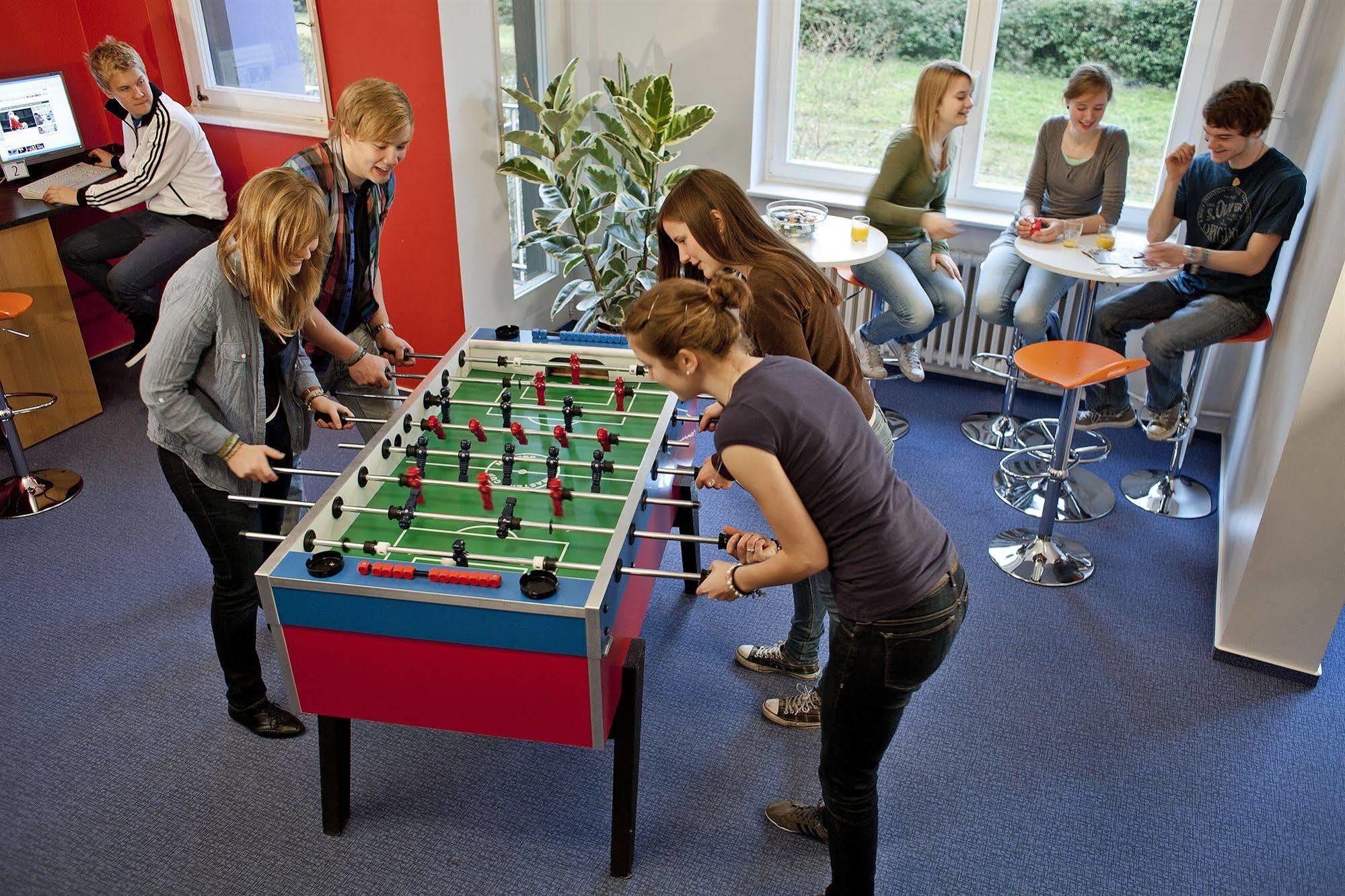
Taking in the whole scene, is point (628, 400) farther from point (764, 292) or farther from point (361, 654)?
point (361, 654)

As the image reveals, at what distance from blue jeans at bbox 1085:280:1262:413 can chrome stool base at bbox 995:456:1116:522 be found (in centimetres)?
31

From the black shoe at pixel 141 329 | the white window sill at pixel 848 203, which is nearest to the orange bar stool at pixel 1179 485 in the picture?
the white window sill at pixel 848 203

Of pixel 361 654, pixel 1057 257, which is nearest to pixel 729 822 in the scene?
pixel 361 654

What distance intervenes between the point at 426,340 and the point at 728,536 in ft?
9.83

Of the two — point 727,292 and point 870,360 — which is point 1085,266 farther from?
point 727,292

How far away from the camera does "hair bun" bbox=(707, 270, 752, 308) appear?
1.88 m

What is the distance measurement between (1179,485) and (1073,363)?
106 centimetres

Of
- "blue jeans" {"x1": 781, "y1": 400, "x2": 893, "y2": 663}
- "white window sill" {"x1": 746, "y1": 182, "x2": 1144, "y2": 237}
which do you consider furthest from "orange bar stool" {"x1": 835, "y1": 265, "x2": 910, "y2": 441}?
"blue jeans" {"x1": 781, "y1": 400, "x2": 893, "y2": 663}

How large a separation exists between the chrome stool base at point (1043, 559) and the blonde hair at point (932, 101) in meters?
1.61

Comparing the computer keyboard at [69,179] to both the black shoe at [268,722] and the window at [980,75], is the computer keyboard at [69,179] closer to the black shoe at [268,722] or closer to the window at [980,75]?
the black shoe at [268,722]

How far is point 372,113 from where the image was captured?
9.11 ft

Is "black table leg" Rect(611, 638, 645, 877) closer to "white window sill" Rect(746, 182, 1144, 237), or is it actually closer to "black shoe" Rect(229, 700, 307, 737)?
"black shoe" Rect(229, 700, 307, 737)

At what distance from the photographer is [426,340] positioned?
4.81m

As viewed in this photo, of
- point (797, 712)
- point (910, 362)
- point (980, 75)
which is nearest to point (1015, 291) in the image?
point (910, 362)
